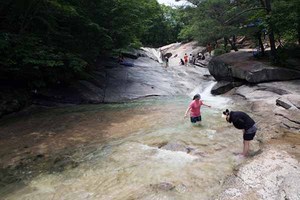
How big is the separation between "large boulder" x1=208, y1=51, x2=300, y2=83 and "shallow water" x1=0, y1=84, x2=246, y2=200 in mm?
6313

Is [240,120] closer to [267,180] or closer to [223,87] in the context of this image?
[267,180]

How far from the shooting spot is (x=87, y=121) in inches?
626

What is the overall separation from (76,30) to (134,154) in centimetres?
1470

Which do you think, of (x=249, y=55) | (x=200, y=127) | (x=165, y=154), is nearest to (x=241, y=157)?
(x=165, y=154)

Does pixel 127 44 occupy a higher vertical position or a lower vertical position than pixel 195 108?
higher

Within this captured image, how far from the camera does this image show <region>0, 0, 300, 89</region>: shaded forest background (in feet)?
57.3

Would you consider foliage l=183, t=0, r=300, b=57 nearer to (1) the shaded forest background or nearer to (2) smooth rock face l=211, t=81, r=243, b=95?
(1) the shaded forest background

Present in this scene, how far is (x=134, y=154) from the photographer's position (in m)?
10.3

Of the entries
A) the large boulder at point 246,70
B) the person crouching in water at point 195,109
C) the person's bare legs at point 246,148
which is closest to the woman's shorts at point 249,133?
the person's bare legs at point 246,148

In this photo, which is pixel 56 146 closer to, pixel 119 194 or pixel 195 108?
pixel 119 194

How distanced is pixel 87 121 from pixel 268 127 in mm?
8708

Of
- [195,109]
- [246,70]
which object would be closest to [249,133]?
[195,109]

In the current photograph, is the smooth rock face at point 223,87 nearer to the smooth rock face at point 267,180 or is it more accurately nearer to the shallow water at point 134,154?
the shallow water at point 134,154

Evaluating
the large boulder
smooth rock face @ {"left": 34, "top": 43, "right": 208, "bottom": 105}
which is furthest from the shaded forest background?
the large boulder
